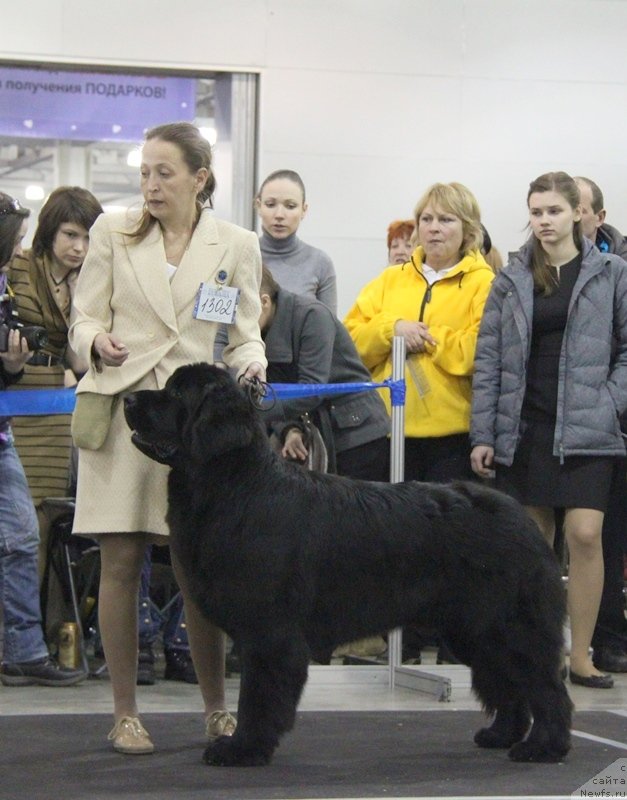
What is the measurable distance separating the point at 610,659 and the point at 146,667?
6.48ft

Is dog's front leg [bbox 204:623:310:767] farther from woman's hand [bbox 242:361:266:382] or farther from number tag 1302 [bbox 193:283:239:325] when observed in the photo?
number tag 1302 [bbox 193:283:239:325]

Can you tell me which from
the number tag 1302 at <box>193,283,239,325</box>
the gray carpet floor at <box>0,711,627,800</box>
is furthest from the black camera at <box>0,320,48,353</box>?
the gray carpet floor at <box>0,711,627,800</box>

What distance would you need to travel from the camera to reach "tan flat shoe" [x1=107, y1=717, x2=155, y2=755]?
3.81m

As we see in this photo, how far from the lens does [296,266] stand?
240 inches

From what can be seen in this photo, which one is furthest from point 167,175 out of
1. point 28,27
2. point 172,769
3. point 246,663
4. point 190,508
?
point 28,27

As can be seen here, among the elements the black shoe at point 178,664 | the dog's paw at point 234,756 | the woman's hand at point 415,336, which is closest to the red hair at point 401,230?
the woman's hand at point 415,336

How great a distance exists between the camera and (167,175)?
3846 mm

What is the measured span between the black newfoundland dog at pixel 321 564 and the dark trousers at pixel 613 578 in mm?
1928

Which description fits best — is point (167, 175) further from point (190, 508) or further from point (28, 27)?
point (28, 27)

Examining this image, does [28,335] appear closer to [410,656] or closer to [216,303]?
[216,303]

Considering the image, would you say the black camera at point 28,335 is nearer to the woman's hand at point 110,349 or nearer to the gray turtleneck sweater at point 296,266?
the woman's hand at point 110,349

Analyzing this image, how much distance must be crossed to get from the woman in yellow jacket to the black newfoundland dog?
1600mm

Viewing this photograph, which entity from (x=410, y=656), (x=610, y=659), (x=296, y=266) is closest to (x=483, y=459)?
(x=410, y=656)

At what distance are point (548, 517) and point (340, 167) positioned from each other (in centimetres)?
318
